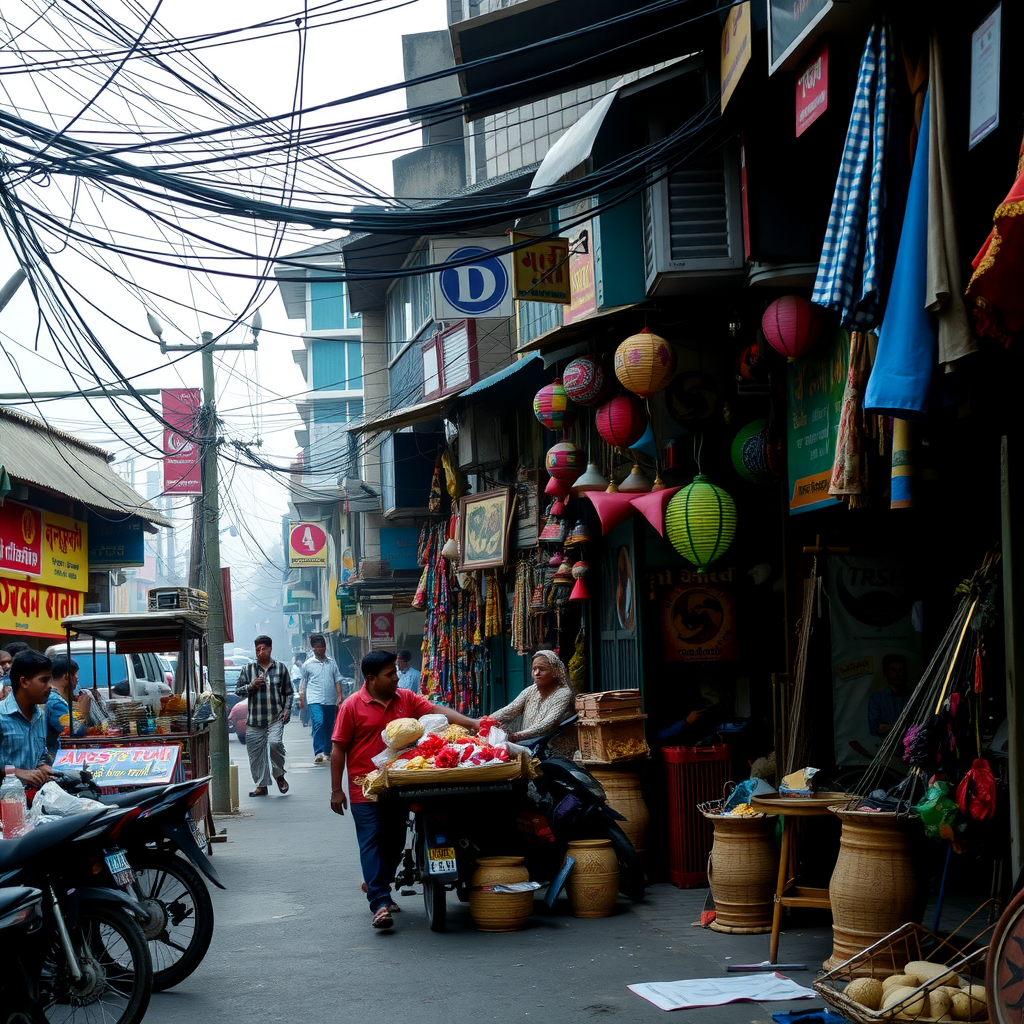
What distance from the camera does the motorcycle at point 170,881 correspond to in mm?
6559

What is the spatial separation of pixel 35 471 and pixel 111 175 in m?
12.9

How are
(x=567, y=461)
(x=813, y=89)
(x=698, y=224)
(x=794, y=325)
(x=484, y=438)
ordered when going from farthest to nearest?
(x=484, y=438) < (x=567, y=461) < (x=698, y=224) < (x=794, y=325) < (x=813, y=89)

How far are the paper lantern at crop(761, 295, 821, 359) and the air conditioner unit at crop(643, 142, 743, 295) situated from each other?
118 centimetres

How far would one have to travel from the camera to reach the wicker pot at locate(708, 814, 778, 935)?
25.4ft

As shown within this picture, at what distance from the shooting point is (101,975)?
218 inches

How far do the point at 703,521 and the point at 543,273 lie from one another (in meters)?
2.89

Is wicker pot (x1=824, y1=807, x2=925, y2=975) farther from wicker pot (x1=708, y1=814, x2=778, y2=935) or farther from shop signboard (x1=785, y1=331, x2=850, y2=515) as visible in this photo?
shop signboard (x1=785, y1=331, x2=850, y2=515)

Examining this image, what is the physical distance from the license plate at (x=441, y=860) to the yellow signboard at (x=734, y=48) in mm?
5269

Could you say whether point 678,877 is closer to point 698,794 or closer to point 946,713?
point 698,794

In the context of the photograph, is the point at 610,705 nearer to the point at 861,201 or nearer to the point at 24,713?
the point at 24,713

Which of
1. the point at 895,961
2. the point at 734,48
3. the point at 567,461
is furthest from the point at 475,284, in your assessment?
the point at 895,961

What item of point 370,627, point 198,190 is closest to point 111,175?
point 198,190

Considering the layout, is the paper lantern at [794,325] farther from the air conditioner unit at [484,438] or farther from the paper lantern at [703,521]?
the air conditioner unit at [484,438]

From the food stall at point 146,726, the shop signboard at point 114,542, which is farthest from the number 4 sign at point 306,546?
the food stall at point 146,726
